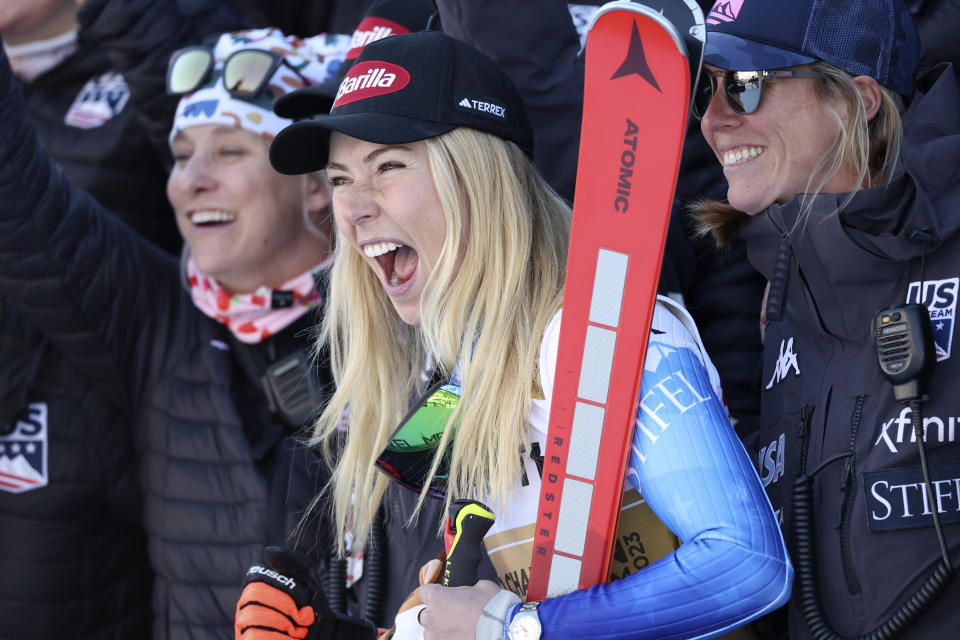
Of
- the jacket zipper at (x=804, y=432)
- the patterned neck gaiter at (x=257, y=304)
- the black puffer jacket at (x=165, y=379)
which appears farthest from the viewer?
the patterned neck gaiter at (x=257, y=304)

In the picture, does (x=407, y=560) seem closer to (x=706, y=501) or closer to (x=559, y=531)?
(x=559, y=531)

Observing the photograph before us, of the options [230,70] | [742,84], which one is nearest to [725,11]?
[742,84]

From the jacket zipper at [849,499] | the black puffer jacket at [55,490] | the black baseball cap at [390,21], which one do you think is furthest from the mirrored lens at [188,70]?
the jacket zipper at [849,499]

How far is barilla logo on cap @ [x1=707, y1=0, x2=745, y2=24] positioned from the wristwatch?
1147 millimetres

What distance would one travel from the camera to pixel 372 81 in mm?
2000

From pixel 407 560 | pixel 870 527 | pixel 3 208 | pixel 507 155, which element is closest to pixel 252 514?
pixel 407 560

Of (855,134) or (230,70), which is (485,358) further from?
(230,70)

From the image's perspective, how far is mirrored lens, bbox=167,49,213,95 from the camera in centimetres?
317

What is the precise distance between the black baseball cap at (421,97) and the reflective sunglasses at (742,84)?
355 millimetres

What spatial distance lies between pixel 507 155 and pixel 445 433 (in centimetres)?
54

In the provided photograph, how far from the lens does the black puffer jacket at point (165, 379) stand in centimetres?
275

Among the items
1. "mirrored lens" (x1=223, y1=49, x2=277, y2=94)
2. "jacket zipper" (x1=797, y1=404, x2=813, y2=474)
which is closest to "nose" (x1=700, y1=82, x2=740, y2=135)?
"jacket zipper" (x1=797, y1=404, x2=813, y2=474)

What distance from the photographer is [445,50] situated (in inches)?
79.7

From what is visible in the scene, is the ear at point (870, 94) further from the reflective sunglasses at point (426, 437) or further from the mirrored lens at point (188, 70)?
the mirrored lens at point (188, 70)
